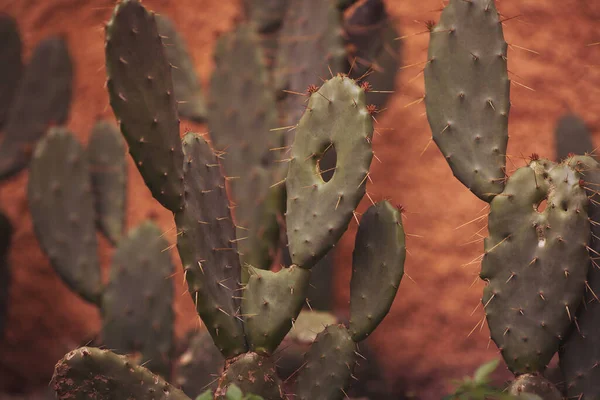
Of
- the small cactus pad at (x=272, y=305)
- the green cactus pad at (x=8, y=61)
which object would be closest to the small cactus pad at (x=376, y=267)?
the small cactus pad at (x=272, y=305)

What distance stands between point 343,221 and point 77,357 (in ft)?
1.96

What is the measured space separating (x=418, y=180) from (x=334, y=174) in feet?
Answer: 4.77

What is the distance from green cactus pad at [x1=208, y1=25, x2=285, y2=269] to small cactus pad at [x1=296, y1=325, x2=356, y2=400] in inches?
24.0

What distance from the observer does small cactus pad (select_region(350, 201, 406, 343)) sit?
1.72 meters

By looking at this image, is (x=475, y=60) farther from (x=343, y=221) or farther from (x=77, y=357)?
(x=77, y=357)

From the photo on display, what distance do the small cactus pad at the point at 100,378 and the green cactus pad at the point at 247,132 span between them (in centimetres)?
74

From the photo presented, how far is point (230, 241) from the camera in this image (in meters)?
1.80

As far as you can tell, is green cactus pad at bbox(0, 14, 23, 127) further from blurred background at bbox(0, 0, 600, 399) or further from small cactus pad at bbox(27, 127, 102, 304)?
small cactus pad at bbox(27, 127, 102, 304)

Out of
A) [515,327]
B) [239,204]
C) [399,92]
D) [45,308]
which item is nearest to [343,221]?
[515,327]

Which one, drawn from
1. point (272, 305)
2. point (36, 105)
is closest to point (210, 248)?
point (272, 305)

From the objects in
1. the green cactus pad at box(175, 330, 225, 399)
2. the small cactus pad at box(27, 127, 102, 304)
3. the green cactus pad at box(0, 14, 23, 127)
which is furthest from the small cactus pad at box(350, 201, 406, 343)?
the green cactus pad at box(0, 14, 23, 127)

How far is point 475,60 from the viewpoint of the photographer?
5.68 feet

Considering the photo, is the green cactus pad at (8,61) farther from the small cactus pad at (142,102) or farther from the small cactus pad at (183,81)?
the small cactus pad at (142,102)

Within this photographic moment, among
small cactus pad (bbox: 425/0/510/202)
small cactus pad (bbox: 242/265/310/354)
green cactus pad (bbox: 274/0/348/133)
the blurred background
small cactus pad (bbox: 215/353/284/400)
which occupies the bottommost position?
the blurred background
